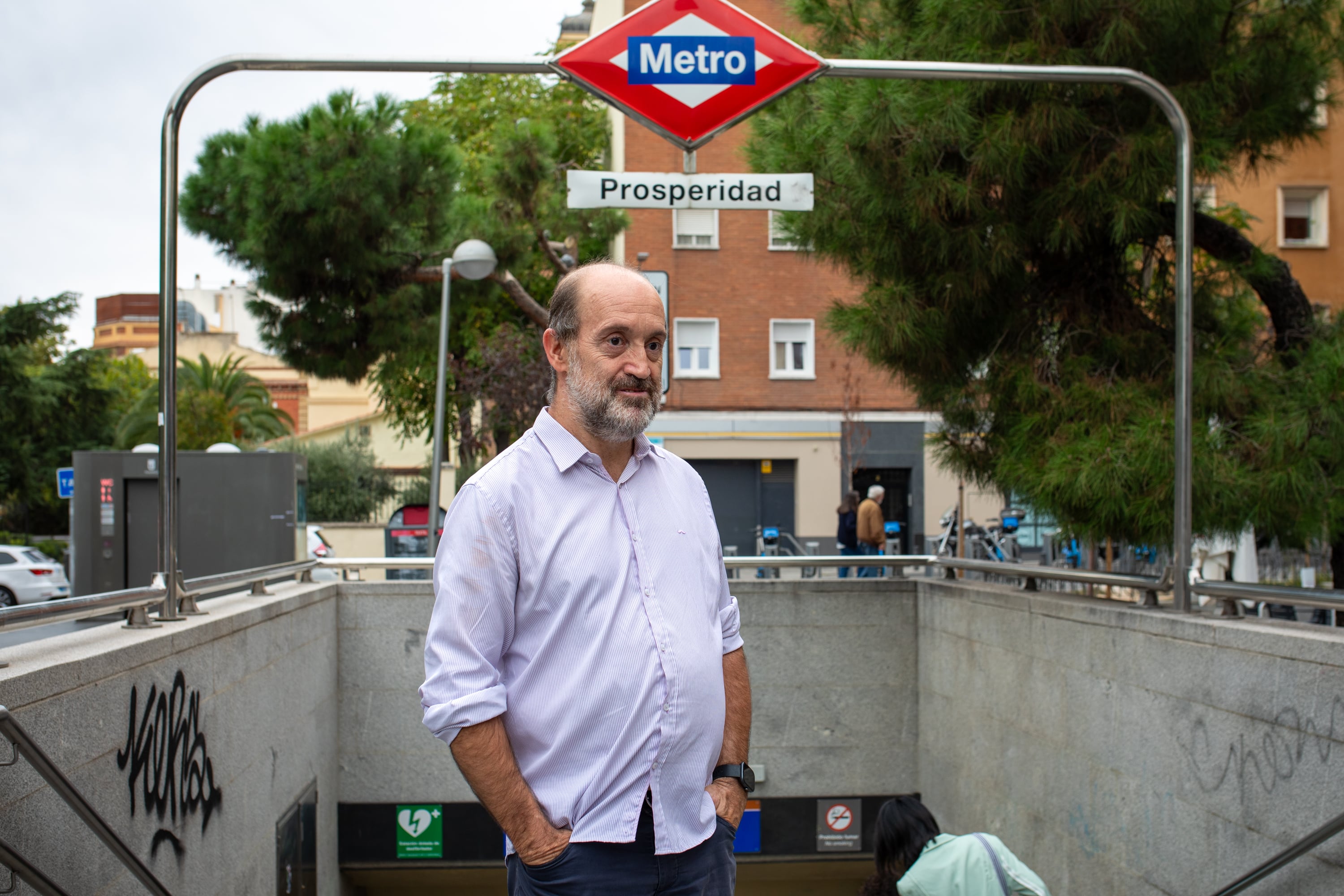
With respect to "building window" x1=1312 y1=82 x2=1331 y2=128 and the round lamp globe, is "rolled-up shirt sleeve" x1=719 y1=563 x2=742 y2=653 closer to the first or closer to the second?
"building window" x1=1312 y1=82 x2=1331 y2=128

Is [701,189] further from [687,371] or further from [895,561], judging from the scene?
[687,371]

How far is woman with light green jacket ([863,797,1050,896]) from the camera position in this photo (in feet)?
13.8

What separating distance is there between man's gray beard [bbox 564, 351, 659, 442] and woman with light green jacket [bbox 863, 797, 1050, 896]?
8.44ft

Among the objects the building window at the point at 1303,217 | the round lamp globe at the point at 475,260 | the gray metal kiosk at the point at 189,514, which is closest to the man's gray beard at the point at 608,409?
the round lamp globe at the point at 475,260

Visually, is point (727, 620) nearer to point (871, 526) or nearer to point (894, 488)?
point (871, 526)

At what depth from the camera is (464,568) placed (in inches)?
88.3

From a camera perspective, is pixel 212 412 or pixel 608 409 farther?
pixel 212 412

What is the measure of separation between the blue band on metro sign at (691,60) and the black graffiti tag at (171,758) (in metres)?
2.78

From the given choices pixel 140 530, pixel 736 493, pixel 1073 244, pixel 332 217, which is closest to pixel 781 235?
pixel 1073 244

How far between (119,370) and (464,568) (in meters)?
64.5

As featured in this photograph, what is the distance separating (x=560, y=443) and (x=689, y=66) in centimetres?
277

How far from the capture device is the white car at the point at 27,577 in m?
21.1

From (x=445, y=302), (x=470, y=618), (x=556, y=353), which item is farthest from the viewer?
(x=445, y=302)

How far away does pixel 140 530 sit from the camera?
42.1 ft
